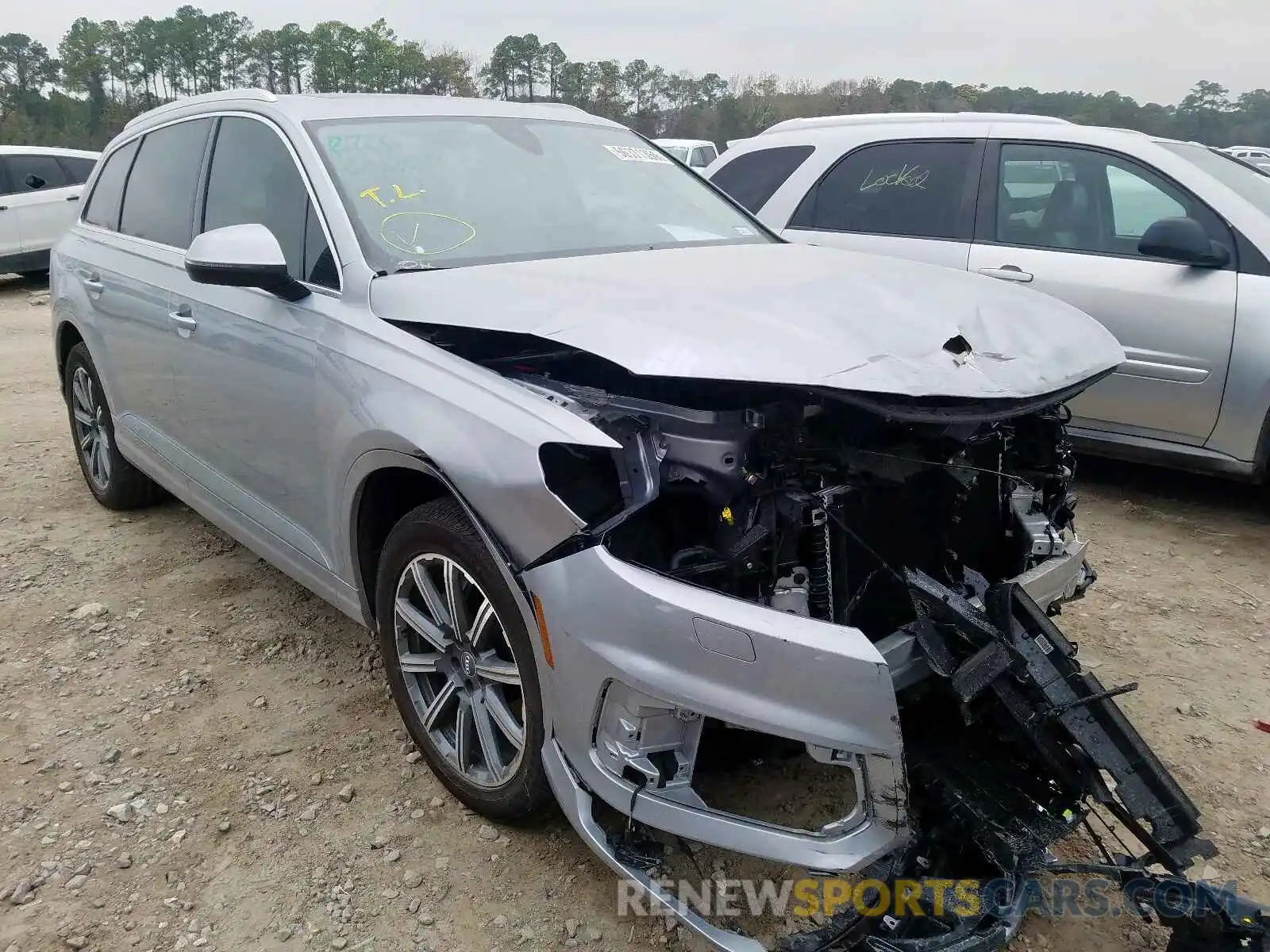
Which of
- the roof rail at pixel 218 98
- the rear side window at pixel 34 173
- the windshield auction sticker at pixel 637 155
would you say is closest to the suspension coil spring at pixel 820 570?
the windshield auction sticker at pixel 637 155

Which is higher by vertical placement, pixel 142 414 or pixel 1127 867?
pixel 142 414

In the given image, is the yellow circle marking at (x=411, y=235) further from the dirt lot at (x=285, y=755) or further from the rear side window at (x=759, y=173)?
the rear side window at (x=759, y=173)

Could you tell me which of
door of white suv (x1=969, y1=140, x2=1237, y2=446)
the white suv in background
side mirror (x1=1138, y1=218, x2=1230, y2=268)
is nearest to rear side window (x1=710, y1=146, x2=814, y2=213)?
the white suv in background

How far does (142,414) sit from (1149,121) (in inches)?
1258

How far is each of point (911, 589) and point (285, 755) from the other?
6.29 ft

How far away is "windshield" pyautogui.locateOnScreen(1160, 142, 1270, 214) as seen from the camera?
4.51 meters

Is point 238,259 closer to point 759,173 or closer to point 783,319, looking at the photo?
point 783,319

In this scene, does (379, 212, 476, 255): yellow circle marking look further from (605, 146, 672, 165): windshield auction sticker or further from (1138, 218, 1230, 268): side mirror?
(1138, 218, 1230, 268): side mirror

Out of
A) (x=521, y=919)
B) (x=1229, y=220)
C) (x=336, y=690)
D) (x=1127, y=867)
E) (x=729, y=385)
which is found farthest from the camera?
(x=1229, y=220)

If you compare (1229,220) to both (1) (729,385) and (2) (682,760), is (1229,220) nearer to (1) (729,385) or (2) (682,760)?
(1) (729,385)

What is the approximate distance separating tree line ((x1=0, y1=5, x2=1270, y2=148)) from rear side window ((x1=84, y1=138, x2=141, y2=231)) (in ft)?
101

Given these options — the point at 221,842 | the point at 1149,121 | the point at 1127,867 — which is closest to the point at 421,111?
the point at 221,842

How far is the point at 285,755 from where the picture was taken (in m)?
2.85

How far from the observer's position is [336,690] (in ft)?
10.5
